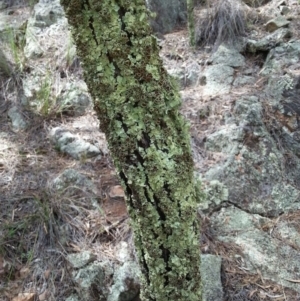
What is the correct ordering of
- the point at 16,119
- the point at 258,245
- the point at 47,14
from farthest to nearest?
the point at 47,14 → the point at 16,119 → the point at 258,245

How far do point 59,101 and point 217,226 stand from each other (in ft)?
4.84

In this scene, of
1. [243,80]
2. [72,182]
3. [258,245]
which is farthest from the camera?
[243,80]

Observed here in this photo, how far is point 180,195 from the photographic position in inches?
47.9


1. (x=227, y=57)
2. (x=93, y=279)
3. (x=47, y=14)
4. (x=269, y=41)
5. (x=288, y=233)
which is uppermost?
(x=47, y=14)

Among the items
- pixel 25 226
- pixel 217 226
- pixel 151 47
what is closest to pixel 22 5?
pixel 25 226

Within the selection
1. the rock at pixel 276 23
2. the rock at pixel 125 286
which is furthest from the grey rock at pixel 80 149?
the rock at pixel 276 23

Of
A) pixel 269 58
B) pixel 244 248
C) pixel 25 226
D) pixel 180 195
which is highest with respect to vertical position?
pixel 180 195

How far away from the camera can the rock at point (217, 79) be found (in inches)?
115

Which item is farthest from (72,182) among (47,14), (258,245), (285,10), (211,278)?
(285,10)

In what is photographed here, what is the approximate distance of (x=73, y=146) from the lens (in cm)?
253

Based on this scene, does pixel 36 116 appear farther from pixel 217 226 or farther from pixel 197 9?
pixel 197 9

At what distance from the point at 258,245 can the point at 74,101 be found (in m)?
1.62

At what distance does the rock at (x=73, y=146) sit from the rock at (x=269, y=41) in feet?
5.14

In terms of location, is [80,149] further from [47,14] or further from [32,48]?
[47,14]
